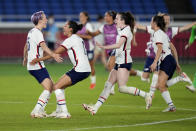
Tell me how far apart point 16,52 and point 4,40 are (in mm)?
927

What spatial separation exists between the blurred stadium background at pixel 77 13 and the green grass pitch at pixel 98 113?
12298 millimetres

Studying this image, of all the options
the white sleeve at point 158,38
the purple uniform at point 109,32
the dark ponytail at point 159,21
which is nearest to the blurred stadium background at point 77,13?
the purple uniform at point 109,32

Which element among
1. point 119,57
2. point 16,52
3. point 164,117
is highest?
point 119,57

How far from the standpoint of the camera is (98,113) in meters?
12.3

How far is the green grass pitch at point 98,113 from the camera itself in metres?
10.3

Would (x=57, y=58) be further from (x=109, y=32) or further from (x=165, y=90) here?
(x=109, y=32)

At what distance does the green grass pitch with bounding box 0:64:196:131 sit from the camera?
10.3 metres

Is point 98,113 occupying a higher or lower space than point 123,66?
lower

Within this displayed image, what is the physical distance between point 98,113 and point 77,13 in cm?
2419

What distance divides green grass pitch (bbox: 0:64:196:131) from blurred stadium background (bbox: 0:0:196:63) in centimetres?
1230

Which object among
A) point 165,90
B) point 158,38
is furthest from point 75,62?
point 165,90

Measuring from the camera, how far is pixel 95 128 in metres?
10.1

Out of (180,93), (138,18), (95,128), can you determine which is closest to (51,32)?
(138,18)

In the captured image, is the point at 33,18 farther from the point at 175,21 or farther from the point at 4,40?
the point at 175,21
